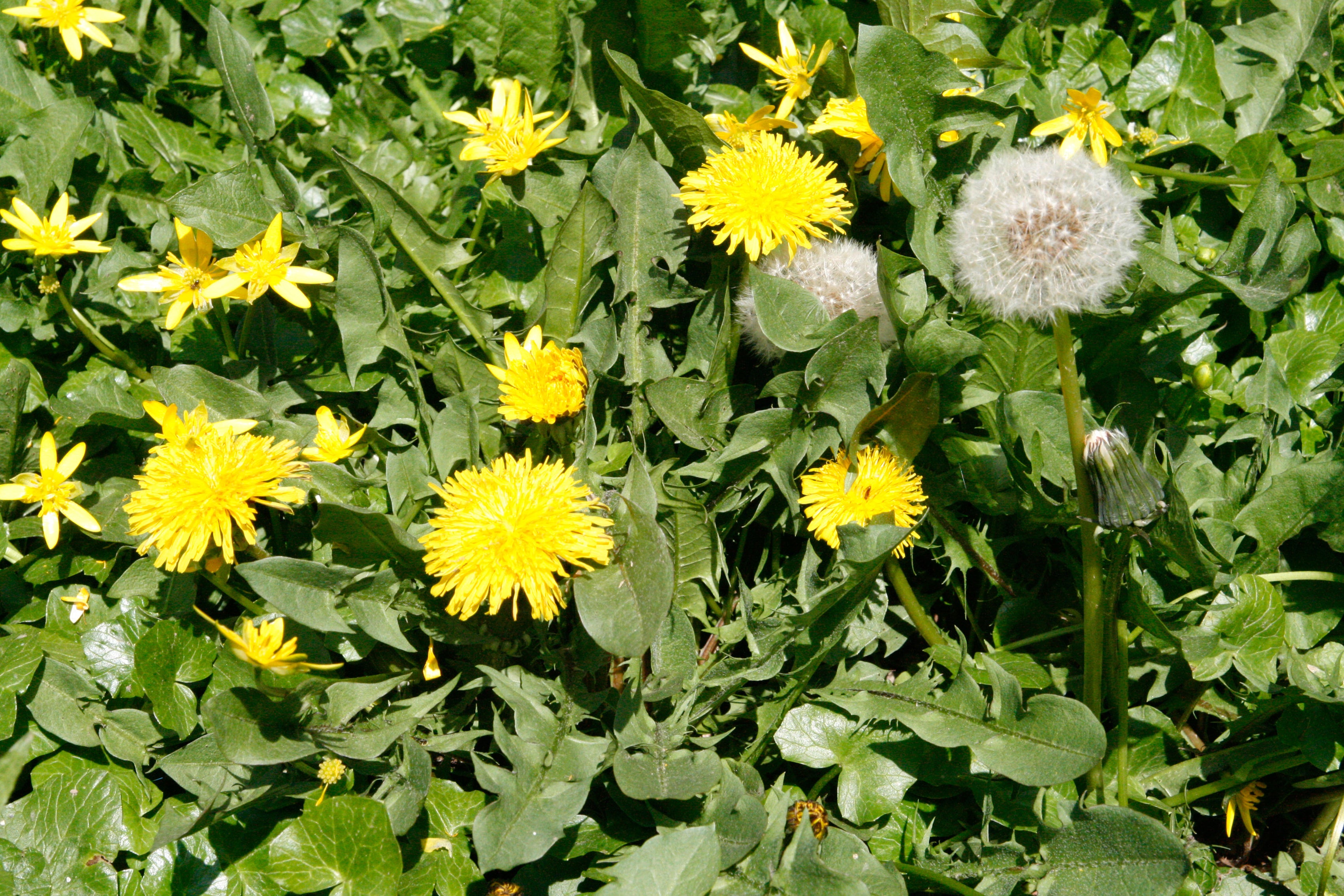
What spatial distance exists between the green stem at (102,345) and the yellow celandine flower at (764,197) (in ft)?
4.84

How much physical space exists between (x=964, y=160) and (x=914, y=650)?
3.74 ft

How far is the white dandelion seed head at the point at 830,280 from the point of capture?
2113mm

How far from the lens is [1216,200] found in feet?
7.89

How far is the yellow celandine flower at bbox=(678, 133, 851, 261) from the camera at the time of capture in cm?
197

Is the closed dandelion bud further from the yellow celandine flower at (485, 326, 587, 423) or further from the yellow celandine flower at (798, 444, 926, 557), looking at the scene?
the yellow celandine flower at (485, 326, 587, 423)

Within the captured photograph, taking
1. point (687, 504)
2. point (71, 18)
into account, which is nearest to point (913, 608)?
point (687, 504)

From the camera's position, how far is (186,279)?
2.22 m

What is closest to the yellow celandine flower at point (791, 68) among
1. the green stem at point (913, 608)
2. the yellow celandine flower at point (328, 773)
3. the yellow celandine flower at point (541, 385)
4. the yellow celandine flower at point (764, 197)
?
the yellow celandine flower at point (764, 197)

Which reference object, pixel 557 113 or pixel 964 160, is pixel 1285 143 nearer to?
pixel 964 160

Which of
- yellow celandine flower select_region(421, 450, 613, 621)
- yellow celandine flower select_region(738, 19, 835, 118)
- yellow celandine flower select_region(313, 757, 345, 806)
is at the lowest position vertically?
yellow celandine flower select_region(313, 757, 345, 806)

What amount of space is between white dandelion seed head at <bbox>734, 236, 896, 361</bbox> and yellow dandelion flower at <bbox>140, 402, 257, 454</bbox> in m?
1.11

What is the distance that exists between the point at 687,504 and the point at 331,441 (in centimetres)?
80

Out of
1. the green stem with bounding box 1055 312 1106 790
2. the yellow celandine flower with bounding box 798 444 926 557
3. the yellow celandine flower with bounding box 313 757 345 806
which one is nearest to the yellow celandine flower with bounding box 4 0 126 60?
the yellow celandine flower with bounding box 313 757 345 806

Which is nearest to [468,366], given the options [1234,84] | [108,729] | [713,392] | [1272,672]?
[713,392]
